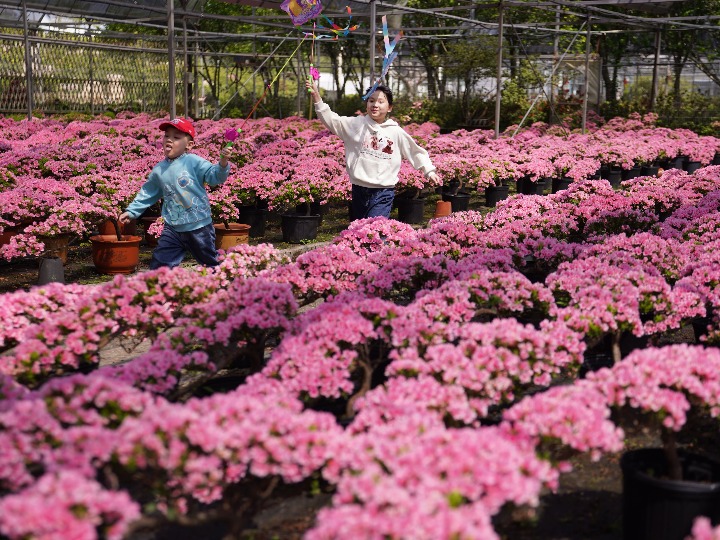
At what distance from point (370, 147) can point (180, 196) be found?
2216 mm

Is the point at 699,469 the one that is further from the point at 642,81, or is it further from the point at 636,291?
the point at 642,81

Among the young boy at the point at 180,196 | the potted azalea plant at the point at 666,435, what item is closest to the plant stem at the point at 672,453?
the potted azalea plant at the point at 666,435

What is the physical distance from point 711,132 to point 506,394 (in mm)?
23434

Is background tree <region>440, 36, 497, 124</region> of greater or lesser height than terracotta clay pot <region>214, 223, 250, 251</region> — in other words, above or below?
above

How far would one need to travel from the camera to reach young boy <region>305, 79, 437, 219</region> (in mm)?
7965

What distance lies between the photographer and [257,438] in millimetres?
2924

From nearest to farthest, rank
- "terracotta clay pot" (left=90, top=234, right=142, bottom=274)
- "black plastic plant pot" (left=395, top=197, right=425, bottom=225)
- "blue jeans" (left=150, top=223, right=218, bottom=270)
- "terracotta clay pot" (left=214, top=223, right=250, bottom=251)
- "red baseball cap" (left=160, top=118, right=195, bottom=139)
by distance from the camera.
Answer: "red baseball cap" (left=160, top=118, right=195, bottom=139) < "blue jeans" (left=150, top=223, right=218, bottom=270) < "terracotta clay pot" (left=90, top=234, right=142, bottom=274) < "terracotta clay pot" (left=214, top=223, right=250, bottom=251) < "black plastic plant pot" (left=395, top=197, right=425, bottom=225)

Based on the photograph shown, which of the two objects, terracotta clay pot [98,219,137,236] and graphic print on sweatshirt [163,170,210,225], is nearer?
graphic print on sweatshirt [163,170,210,225]

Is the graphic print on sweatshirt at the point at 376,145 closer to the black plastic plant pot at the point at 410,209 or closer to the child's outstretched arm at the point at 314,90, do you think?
the child's outstretched arm at the point at 314,90

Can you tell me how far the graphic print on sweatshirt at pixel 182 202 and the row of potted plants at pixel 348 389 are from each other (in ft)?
2.46

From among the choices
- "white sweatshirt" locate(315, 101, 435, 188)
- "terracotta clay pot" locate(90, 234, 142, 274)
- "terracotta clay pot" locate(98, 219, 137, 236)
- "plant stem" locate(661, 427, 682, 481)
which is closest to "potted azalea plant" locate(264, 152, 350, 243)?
"terracotta clay pot" locate(98, 219, 137, 236)

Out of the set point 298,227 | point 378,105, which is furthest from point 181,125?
point 298,227

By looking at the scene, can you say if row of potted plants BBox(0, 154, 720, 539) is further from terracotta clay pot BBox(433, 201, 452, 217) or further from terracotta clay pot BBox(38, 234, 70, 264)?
terracotta clay pot BBox(433, 201, 452, 217)

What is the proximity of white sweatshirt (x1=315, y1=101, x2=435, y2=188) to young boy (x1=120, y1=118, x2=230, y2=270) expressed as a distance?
181 cm
